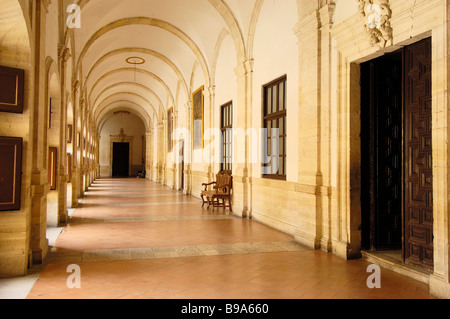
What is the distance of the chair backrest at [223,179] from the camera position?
33.8 feet

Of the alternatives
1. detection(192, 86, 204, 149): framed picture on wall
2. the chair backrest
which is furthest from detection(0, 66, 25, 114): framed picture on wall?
detection(192, 86, 204, 149): framed picture on wall

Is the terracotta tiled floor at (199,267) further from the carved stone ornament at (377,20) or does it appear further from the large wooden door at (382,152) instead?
the carved stone ornament at (377,20)

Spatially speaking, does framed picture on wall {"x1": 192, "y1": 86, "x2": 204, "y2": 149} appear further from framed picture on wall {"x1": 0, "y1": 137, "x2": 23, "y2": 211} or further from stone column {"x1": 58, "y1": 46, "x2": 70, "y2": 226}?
framed picture on wall {"x1": 0, "y1": 137, "x2": 23, "y2": 211}

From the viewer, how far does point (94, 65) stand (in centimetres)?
1446

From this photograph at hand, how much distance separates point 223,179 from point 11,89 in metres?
6.97

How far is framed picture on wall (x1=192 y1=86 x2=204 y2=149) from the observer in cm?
1395

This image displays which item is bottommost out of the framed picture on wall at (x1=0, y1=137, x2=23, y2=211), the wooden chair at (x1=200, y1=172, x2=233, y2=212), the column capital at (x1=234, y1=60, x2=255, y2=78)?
the wooden chair at (x1=200, y1=172, x2=233, y2=212)

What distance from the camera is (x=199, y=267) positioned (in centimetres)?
472

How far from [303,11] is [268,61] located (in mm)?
1963

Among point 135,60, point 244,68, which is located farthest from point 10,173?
point 135,60

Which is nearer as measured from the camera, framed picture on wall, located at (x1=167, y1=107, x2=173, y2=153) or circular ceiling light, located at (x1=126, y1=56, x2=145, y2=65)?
circular ceiling light, located at (x1=126, y1=56, x2=145, y2=65)

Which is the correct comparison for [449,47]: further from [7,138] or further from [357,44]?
[7,138]

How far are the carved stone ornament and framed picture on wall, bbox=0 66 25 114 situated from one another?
14.4 ft

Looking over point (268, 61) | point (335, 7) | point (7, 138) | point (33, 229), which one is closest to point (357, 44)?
point (335, 7)
